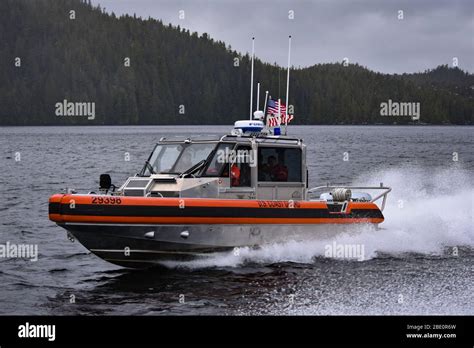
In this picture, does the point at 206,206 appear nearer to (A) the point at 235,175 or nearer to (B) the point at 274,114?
(A) the point at 235,175

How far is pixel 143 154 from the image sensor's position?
6256cm

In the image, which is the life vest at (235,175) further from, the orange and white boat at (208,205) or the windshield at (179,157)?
the windshield at (179,157)

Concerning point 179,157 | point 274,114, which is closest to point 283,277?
point 179,157

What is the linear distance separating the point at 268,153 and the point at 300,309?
4263mm

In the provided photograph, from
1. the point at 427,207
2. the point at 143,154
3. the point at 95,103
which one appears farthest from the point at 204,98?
the point at 427,207

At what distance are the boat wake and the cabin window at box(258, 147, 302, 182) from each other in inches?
55.5

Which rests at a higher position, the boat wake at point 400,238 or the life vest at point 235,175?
the life vest at point 235,175

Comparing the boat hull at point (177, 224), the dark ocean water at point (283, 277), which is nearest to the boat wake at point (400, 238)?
the dark ocean water at point (283, 277)

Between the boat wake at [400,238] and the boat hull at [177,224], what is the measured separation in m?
0.24

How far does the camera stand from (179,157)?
608 inches

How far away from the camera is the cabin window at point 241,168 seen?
50.8 feet

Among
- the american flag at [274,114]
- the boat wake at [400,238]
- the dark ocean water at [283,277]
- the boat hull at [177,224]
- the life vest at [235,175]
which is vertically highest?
the american flag at [274,114]
